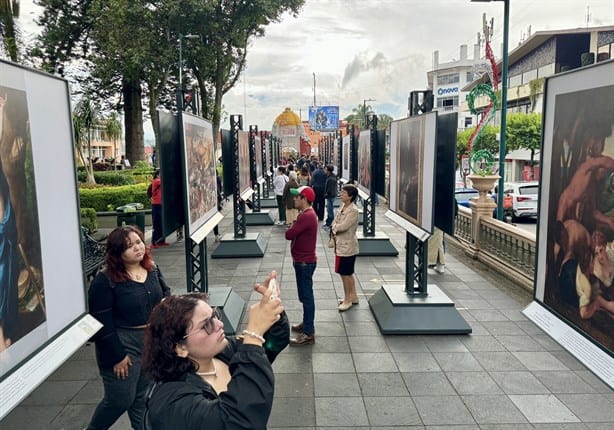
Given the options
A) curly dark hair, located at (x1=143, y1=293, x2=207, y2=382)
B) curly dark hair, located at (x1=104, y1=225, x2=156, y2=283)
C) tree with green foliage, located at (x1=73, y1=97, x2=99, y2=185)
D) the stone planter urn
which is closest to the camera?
curly dark hair, located at (x1=143, y1=293, x2=207, y2=382)

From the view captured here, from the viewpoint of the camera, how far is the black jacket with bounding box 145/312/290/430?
1.85 metres

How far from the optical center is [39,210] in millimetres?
2514

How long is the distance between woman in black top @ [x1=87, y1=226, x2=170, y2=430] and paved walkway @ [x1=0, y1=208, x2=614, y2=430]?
871 millimetres


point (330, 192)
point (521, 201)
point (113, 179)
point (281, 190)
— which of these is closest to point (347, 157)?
point (330, 192)

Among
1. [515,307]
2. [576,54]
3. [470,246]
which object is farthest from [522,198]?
[576,54]

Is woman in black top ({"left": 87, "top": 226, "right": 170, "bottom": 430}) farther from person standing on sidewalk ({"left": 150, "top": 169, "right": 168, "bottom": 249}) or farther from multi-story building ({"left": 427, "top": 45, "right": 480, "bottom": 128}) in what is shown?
multi-story building ({"left": 427, "top": 45, "right": 480, "bottom": 128})

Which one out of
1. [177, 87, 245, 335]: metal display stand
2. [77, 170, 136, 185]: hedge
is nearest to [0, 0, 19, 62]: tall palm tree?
[77, 170, 136, 185]: hedge

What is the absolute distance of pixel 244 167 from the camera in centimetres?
1156

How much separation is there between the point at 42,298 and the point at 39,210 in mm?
448

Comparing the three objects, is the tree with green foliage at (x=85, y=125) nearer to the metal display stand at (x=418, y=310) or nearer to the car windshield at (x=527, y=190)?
the metal display stand at (x=418, y=310)

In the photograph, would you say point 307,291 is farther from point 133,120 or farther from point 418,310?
point 133,120

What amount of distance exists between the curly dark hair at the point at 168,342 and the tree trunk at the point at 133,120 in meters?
27.6

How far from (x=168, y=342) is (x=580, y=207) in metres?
1.91

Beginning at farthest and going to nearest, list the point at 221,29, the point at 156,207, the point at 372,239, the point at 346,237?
the point at 221,29
the point at 156,207
the point at 372,239
the point at 346,237
